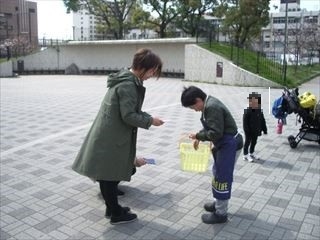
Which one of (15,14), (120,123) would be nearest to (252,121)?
(120,123)

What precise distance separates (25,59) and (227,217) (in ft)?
110

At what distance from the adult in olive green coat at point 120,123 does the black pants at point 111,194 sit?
4cm

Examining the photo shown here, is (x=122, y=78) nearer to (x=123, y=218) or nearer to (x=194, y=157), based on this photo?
(x=194, y=157)

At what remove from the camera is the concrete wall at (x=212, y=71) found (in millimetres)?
19969

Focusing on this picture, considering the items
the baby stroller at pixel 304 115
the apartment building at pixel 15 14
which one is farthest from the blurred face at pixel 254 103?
the apartment building at pixel 15 14

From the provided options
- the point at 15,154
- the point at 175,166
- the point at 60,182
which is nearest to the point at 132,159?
the point at 60,182

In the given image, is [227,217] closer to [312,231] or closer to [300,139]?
[312,231]

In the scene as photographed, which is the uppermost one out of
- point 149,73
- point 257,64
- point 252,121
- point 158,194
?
point 257,64

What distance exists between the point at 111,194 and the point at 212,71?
742 inches

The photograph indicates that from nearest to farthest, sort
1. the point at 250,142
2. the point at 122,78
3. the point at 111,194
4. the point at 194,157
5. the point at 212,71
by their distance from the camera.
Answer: the point at 122,78 < the point at 111,194 < the point at 194,157 < the point at 250,142 < the point at 212,71

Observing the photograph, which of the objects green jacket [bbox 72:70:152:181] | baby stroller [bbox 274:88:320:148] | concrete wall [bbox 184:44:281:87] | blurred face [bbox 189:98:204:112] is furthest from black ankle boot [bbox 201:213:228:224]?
concrete wall [bbox 184:44:281:87]

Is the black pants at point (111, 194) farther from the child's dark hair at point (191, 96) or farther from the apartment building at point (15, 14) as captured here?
the apartment building at point (15, 14)

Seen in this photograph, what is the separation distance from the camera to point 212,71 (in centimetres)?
2227

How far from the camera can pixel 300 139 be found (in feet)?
24.8
